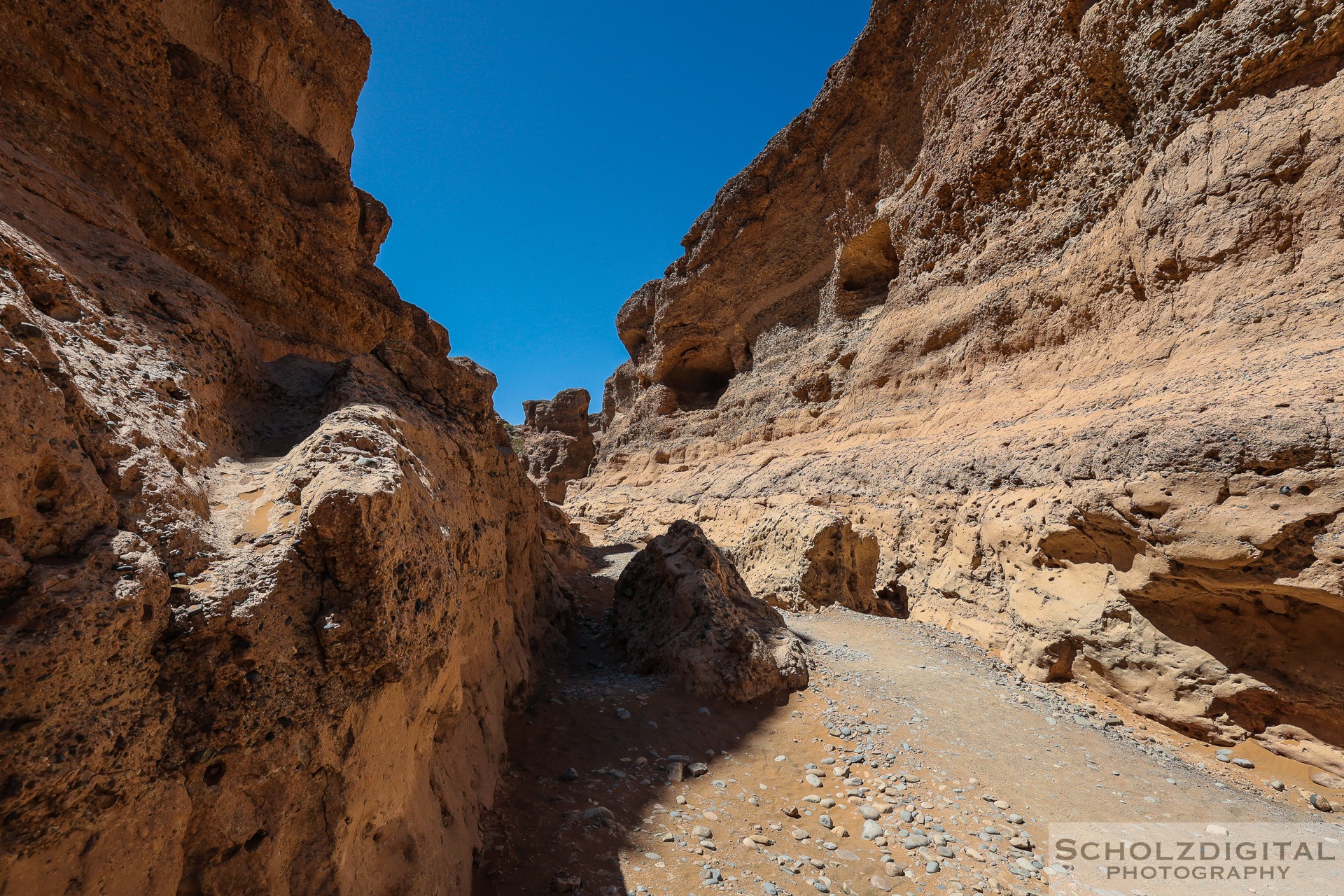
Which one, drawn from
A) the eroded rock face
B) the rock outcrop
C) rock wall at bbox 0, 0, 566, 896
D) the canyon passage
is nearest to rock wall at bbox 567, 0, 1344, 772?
the canyon passage

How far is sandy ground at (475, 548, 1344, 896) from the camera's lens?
2951mm

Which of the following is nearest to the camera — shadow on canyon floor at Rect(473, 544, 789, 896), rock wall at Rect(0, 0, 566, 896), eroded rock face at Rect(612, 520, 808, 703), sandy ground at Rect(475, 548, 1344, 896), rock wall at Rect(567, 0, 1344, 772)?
rock wall at Rect(0, 0, 566, 896)

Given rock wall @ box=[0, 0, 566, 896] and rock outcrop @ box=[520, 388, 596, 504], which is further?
rock outcrop @ box=[520, 388, 596, 504]

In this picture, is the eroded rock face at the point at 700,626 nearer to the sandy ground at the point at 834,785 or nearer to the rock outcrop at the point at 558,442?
the sandy ground at the point at 834,785

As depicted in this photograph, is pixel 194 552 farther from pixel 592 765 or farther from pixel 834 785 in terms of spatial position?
pixel 834 785

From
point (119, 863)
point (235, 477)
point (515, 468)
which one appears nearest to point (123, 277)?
point (235, 477)

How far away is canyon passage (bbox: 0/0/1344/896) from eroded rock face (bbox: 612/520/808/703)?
1.6 inches

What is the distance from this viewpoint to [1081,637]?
17.9 ft

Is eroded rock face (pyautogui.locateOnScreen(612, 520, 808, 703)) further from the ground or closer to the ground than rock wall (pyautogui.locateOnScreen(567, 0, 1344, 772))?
closer to the ground

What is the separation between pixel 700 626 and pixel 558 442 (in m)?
24.8

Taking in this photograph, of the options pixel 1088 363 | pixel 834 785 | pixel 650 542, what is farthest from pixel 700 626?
pixel 1088 363

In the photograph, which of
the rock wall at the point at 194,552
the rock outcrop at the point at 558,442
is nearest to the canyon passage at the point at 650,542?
the rock wall at the point at 194,552

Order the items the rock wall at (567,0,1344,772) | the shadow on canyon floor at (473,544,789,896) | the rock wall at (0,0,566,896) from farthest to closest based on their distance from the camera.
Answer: the rock wall at (567,0,1344,772)
the shadow on canyon floor at (473,544,789,896)
the rock wall at (0,0,566,896)

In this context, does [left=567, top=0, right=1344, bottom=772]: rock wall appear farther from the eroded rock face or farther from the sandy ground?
the eroded rock face
